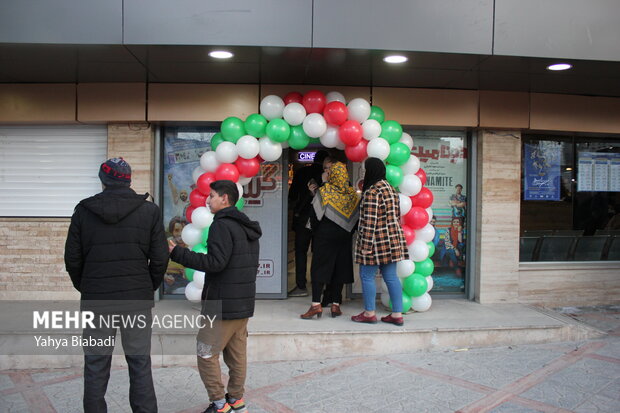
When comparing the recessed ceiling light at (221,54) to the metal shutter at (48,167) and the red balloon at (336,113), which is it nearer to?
the red balloon at (336,113)

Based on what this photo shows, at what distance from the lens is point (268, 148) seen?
17.9 feet

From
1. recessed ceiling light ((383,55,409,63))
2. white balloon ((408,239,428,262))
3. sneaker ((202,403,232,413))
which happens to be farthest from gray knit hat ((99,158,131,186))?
white balloon ((408,239,428,262))

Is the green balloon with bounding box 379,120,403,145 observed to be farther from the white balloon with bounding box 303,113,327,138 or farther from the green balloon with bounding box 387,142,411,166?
the white balloon with bounding box 303,113,327,138

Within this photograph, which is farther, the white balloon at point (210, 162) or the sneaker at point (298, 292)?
the sneaker at point (298, 292)

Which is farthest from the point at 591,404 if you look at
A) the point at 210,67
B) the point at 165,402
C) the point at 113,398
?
the point at 210,67

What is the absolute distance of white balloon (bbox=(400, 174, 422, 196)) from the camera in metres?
5.54

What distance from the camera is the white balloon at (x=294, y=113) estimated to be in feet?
17.7

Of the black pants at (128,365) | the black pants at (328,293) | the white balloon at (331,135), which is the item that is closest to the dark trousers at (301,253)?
the black pants at (328,293)

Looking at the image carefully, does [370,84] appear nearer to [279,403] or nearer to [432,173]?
[432,173]

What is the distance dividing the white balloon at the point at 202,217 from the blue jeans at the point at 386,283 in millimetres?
1698

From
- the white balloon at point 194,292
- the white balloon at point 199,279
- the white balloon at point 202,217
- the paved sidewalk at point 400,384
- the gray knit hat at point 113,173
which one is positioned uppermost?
the gray knit hat at point 113,173

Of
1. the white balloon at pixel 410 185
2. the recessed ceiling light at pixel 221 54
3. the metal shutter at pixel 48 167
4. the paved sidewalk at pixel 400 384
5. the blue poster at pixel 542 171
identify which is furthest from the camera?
the blue poster at pixel 542 171

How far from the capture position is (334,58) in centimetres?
514

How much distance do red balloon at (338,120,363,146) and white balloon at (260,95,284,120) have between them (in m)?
0.70
